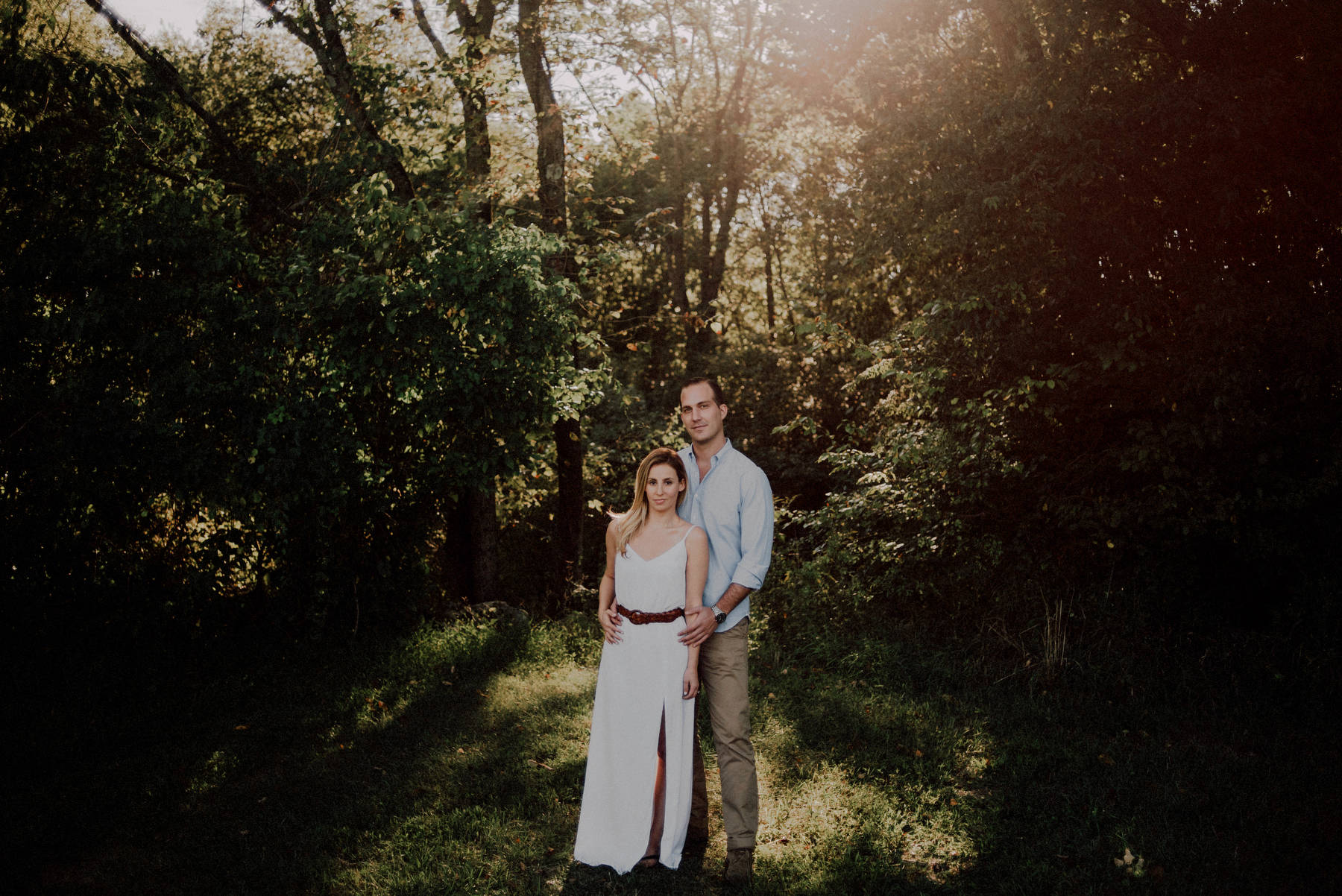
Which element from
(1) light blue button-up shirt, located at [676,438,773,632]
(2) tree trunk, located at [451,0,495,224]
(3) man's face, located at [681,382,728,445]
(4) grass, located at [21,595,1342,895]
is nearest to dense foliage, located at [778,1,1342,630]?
(4) grass, located at [21,595,1342,895]

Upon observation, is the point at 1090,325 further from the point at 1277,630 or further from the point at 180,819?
the point at 180,819

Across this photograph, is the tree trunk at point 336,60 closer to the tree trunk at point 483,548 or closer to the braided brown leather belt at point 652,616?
the tree trunk at point 483,548

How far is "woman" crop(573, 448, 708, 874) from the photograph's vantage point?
4.11 m

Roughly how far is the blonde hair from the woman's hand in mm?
619

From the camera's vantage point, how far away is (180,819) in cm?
496

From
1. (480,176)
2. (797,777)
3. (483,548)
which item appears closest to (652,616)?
(797,777)

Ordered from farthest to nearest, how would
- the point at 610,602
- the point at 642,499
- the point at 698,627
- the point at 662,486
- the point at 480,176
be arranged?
the point at 480,176
the point at 610,602
the point at 642,499
the point at 662,486
the point at 698,627

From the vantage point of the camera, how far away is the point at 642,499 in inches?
168

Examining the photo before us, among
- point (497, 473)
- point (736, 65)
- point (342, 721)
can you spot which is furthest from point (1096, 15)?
point (736, 65)

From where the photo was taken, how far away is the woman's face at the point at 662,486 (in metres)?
4.15

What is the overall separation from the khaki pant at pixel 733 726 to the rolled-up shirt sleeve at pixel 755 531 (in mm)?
281

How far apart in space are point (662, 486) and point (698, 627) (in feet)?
2.21

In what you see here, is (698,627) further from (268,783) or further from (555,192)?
(555,192)

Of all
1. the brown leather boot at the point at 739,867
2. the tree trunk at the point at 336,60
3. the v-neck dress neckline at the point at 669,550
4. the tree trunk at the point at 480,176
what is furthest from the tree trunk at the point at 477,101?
the brown leather boot at the point at 739,867
